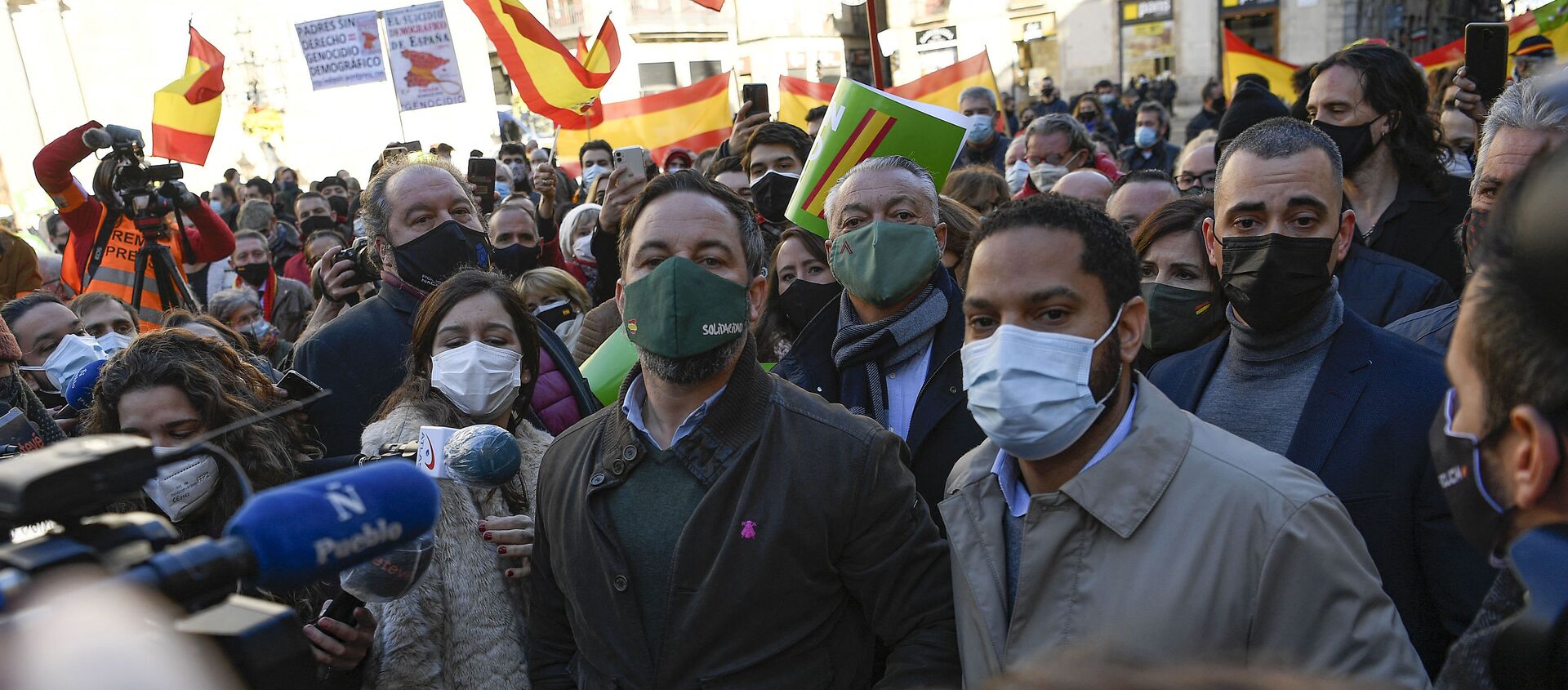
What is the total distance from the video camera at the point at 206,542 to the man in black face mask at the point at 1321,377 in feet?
6.68

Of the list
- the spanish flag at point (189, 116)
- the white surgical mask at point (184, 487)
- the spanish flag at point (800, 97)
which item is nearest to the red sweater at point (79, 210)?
the spanish flag at point (189, 116)

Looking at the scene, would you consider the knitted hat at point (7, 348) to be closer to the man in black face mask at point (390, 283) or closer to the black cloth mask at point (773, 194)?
the man in black face mask at point (390, 283)

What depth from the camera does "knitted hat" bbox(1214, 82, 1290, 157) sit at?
524cm

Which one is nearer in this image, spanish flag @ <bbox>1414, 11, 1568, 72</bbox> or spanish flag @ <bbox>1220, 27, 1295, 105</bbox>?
spanish flag @ <bbox>1414, 11, 1568, 72</bbox>

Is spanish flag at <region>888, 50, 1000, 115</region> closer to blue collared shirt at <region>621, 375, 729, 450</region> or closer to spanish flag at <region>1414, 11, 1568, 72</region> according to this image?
spanish flag at <region>1414, 11, 1568, 72</region>

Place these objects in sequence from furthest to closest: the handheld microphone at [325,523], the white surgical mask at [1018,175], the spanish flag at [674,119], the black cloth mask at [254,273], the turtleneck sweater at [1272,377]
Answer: the spanish flag at [674,119]
the black cloth mask at [254,273]
the white surgical mask at [1018,175]
the turtleneck sweater at [1272,377]
the handheld microphone at [325,523]

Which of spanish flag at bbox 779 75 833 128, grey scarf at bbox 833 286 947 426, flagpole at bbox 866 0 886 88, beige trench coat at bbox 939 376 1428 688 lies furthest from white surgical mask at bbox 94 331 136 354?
spanish flag at bbox 779 75 833 128

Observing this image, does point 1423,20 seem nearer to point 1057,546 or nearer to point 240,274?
point 240,274

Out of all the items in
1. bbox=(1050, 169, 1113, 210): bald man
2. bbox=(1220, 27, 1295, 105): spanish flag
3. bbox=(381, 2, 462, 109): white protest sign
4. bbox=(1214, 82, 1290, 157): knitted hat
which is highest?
bbox=(381, 2, 462, 109): white protest sign

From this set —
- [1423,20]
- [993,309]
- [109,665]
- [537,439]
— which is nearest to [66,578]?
[109,665]

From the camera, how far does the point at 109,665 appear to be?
90 centimetres

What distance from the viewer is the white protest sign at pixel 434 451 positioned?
2.55 meters

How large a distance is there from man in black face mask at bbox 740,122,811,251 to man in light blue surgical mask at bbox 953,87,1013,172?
10.1 ft

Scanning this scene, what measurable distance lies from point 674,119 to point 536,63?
55.0 inches
